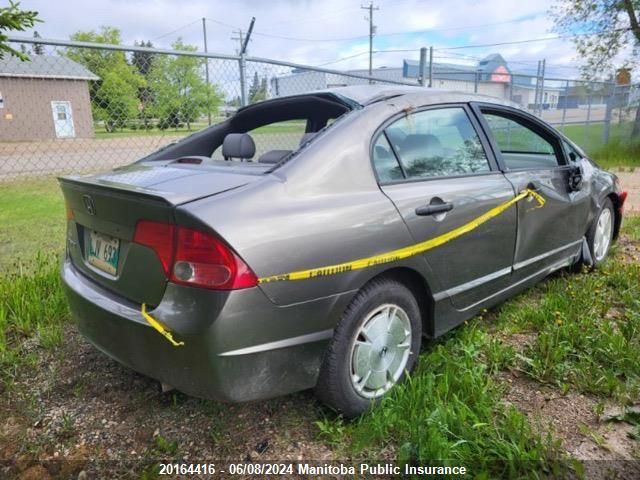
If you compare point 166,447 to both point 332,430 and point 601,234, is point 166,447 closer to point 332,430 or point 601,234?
point 332,430

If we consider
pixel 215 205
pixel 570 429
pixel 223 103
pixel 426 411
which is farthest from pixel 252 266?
pixel 223 103

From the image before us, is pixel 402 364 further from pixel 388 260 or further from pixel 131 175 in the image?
pixel 131 175

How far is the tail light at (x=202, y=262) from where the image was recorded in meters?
1.71

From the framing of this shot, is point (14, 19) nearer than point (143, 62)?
Yes

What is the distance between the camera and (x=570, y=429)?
2.20 meters

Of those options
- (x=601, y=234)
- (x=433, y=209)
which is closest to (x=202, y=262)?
(x=433, y=209)

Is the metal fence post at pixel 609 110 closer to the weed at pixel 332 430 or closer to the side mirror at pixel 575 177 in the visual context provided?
the side mirror at pixel 575 177

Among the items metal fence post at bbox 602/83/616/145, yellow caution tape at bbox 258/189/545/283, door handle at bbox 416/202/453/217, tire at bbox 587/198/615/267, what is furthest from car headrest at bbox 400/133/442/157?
metal fence post at bbox 602/83/616/145

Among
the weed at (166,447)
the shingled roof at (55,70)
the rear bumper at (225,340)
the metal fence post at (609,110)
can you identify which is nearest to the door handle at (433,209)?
the rear bumper at (225,340)

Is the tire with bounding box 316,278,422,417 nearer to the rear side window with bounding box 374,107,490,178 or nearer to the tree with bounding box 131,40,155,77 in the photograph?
the rear side window with bounding box 374,107,490,178

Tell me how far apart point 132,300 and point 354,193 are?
1077 mm

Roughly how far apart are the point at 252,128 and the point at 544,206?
2.25 metres

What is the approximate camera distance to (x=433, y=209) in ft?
7.89

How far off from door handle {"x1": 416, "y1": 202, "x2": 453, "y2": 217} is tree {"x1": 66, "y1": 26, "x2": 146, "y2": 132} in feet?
11.6
